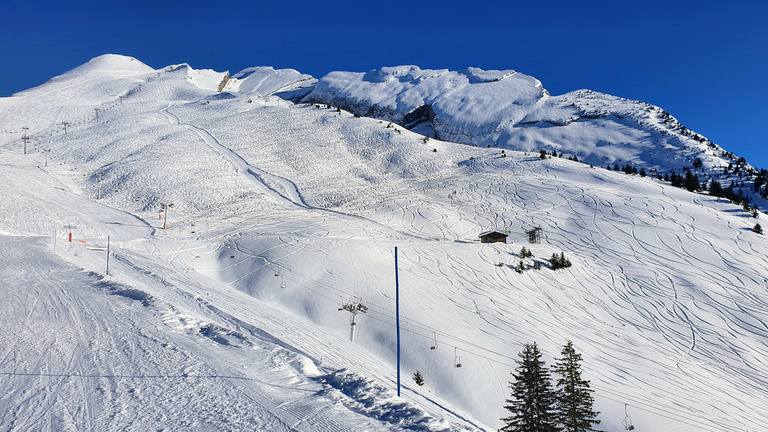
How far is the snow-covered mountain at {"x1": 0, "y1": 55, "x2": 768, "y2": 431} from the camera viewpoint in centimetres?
771

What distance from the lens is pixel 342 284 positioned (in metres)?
23.0

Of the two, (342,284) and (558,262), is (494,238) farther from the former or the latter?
(342,284)

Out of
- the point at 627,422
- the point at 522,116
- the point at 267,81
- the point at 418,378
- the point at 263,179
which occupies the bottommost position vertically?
the point at 627,422

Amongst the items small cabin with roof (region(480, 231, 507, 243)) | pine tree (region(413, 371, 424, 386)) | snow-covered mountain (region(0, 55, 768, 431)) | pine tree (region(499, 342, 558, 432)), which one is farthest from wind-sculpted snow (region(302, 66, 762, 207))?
pine tree (region(499, 342, 558, 432))

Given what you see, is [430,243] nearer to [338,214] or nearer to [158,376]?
[338,214]

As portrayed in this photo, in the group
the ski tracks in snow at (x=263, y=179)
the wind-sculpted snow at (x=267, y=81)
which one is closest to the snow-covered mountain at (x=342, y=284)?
the ski tracks in snow at (x=263, y=179)

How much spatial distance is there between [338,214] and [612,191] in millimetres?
27408

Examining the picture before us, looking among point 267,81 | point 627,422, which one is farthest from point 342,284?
point 267,81

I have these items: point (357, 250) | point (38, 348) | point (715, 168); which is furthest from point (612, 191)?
point (715, 168)

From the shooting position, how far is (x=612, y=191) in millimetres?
43031

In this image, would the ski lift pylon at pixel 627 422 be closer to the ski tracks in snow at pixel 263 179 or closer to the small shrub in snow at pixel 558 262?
the small shrub in snow at pixel 558 262

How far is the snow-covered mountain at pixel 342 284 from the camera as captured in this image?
7711 mm

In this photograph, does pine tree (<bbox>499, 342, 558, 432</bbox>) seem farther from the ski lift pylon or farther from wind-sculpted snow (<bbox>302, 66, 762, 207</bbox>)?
wind-sculpted snow (<bbox>302, 66, 762, 207</bbox>)

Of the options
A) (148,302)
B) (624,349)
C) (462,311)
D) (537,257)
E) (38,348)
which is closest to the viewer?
(38,348)
